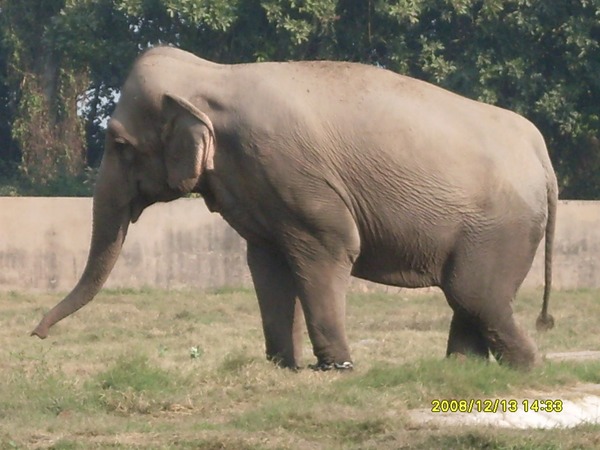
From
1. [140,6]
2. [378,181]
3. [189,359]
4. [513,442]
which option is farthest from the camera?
[140,6]

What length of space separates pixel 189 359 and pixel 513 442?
4940mm

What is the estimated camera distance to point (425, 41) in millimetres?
20688

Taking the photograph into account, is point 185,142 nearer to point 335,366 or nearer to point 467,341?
point 335,366

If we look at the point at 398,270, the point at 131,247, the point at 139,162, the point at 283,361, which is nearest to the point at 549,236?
the point at 398,270

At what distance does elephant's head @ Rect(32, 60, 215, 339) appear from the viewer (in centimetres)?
750

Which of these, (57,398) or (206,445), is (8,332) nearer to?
(57,398)

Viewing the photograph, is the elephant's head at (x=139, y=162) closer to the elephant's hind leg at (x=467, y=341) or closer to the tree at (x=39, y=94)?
the elephant's hind leg at (x=467, y=341)

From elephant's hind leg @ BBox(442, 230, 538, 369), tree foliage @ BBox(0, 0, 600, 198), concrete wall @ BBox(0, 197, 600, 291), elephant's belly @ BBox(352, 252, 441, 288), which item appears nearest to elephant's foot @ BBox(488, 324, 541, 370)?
elephant's hind leg @ BBox(442, 230, 538, 369)

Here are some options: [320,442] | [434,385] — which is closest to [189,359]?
[434,385]

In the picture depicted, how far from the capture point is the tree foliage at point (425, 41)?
2016 cm

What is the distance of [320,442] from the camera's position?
6.09 meters

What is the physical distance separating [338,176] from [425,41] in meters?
13.5
